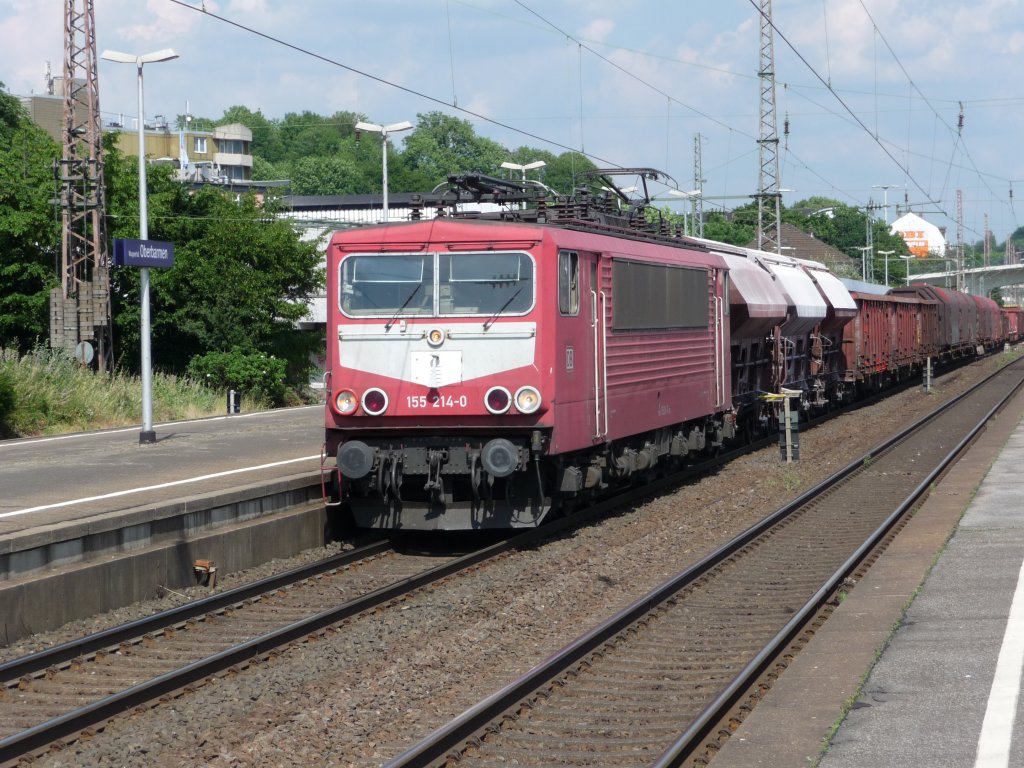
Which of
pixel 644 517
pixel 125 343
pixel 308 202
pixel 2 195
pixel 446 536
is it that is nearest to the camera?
pixel 446 536

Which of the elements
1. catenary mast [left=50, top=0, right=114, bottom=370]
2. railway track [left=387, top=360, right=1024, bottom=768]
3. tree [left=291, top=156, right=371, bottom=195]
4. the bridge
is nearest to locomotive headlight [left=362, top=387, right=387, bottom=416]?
railway track [left=387, top=360, right=1024, bottom=768]

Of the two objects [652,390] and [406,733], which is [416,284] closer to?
[652,390]

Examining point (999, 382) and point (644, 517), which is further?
point (999, 382)

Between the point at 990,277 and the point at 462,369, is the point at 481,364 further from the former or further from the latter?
the point at 990,277

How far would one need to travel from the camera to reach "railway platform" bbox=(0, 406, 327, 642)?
33.0 feet

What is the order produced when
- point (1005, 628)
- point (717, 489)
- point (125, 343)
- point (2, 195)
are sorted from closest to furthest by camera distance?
point (1005, 628) → point (717, 489) → point (2, 195) → point (125, 343)

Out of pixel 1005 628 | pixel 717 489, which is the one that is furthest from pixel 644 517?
pixel 1005 628

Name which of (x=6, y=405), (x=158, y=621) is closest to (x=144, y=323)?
(x=6, y=405)

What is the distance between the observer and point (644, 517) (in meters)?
15.6

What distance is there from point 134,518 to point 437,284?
3.77 metres

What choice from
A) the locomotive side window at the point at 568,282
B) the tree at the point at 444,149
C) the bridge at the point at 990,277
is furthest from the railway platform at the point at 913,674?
the tree at the point at 444,149

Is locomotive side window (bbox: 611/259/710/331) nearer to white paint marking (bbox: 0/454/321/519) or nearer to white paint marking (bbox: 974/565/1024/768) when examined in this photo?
white paint marking (bbox: 0/454/321/519)

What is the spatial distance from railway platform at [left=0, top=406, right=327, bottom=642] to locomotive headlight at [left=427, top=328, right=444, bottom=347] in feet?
7.13

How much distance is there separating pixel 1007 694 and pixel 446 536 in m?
8.06
